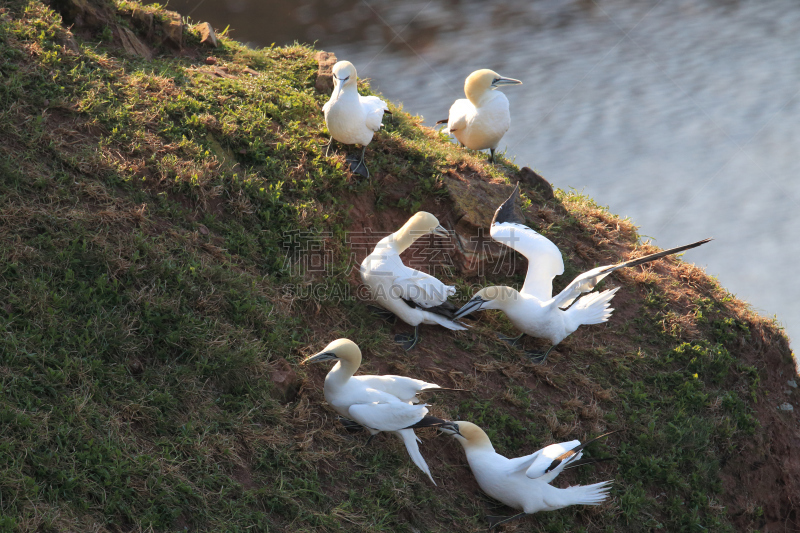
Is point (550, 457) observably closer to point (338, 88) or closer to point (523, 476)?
point (523, 476)

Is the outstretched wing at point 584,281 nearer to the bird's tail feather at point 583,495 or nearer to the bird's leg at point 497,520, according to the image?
the bird's tail feather at point 583,495

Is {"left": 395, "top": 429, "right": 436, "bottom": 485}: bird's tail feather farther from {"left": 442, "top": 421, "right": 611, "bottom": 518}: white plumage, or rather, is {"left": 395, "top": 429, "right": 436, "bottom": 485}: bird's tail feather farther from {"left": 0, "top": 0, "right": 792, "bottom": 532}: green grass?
{"left": 442, "top": 421, "right": 611, "bottom": 518}: white plumage

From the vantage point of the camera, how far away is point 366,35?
13.3 metres

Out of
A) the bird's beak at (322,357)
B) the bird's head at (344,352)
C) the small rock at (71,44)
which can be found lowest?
the bird's beak at (322,357)

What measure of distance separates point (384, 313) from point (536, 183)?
10.1ft

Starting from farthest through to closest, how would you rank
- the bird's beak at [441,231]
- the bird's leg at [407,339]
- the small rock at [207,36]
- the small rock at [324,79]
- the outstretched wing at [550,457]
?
the small rock at [207,36] < the small rock at [324,79] < the bird's beak at [441,231] < the bird's leg at [407,339] < the outstretched wing at [550,457]

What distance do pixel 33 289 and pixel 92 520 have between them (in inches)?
66.7

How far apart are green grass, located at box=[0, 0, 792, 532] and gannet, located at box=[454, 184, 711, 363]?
369 mm

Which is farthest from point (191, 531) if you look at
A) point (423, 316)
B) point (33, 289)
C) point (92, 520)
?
point (423, 316)

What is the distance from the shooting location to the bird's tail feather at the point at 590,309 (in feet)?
20.0

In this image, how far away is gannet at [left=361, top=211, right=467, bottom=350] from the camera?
18.7ft

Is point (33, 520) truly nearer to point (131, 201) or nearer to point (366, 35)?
point (131, 201)

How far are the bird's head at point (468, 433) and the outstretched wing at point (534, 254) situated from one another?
1640 mm

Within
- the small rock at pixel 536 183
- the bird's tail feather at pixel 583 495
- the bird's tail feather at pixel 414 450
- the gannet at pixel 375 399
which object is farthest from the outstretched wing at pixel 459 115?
the bird's tail feather at pixel 583 495
